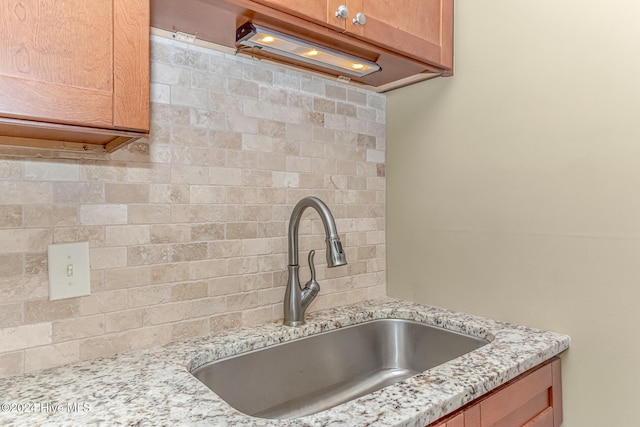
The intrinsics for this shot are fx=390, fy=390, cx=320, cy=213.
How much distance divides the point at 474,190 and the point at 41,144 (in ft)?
3.93

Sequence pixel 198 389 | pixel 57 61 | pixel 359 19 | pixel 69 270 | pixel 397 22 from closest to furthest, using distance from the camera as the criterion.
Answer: pixel 57 61 → pixel 198 389 → pixel 69 270 → pixel 359 19 → pixel 397 22

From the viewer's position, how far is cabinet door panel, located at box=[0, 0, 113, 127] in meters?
0.61

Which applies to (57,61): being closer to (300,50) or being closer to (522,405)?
(300,50)

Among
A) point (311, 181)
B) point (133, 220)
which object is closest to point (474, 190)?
point (311, 181)

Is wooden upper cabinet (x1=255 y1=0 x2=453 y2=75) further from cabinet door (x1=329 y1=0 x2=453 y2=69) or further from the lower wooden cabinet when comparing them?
the lower wooden cabinet

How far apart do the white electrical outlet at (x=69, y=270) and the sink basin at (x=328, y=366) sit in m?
0.34

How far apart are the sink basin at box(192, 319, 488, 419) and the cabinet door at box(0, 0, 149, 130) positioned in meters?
0.64

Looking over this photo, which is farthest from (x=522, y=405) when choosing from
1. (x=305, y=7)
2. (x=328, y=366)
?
(x=305, y=7)

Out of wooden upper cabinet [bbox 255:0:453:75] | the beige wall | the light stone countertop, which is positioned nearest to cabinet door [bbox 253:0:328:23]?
wooden upper cabinet [bbox 255:0:453:75]

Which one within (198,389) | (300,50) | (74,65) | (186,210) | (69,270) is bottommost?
(198,389)

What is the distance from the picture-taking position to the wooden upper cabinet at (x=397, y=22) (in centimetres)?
98

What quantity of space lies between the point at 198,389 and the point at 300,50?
34.8 inches

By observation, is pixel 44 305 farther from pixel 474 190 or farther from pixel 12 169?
pixel 474 190

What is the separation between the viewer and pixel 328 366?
1213 millimetres
